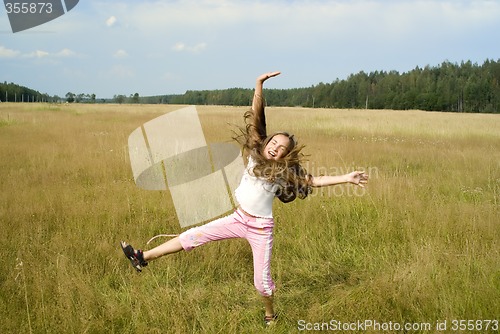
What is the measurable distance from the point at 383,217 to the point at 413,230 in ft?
1.24

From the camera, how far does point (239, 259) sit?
3.75 metres

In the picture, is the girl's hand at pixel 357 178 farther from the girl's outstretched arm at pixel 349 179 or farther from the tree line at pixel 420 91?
the tree line at pixel 420 91

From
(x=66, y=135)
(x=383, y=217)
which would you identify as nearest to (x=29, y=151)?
(x=66, y=135)

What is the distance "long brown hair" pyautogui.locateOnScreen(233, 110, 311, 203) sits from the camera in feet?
8.63

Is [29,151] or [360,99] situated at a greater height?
[360,99]

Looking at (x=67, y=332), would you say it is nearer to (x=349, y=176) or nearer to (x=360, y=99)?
(x=349, y=176)

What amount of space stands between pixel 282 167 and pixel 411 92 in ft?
279

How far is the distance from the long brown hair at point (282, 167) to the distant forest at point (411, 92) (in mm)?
79084

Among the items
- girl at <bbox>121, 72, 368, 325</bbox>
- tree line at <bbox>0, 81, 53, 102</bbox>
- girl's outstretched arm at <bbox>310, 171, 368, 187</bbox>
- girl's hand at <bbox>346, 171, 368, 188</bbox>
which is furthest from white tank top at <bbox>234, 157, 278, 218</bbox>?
tree line at <bbox>0, 81, 53, 102</bbox>

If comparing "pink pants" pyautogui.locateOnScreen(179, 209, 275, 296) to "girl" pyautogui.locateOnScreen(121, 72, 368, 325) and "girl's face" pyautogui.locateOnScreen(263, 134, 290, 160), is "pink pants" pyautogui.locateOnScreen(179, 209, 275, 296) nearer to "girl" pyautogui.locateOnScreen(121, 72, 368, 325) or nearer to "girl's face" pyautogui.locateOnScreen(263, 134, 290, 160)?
"girl" pyautogui.locateOnScreen(121, 72, 368, 325)

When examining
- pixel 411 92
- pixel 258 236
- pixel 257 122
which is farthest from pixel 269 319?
pixel 411 92

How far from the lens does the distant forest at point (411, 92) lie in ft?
236

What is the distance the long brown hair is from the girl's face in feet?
0.06

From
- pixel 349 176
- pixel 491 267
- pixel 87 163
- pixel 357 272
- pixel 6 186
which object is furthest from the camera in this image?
pixel 87 163
